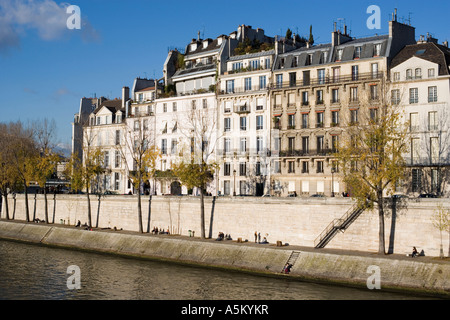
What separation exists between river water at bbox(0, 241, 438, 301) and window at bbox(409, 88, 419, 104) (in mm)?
25768

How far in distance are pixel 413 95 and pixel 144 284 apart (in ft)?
112

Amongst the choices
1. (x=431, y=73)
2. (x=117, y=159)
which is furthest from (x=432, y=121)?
(x=117, y=159)

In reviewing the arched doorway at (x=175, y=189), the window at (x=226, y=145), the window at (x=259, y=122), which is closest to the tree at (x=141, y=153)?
the arched doorway at (x=175, y=189)

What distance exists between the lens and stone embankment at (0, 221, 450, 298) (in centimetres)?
3947

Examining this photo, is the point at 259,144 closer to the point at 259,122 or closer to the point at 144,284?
the point at 259,122

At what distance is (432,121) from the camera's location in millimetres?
57688

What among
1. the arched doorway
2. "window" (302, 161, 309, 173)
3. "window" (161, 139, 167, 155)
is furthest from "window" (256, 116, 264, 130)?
"window" (161, 139, 167, 155)

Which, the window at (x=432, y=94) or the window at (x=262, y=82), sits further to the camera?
the window at (x=262, y=82)

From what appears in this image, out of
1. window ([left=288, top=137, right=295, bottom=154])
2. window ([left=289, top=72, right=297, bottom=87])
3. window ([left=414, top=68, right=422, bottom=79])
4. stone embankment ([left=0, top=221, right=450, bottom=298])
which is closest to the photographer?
stone embankment ([left=0, top=221, right=450, bottom=298])

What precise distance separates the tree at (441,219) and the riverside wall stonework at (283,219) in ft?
1.10

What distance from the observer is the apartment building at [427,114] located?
2234 inches

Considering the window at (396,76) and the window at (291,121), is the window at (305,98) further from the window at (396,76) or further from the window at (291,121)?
the window at (396,76)

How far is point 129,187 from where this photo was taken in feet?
282

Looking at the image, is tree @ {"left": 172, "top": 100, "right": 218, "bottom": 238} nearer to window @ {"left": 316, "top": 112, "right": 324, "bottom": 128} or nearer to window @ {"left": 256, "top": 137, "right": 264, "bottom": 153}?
window @ {"left": 256, "top": 137, "right": 264, "bottom": 153}
